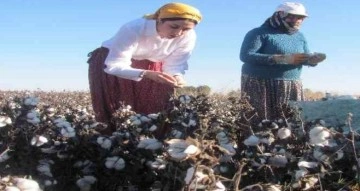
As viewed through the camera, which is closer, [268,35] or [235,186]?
[235,186]

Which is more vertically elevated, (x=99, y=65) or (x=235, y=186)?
(x=99, y=65)

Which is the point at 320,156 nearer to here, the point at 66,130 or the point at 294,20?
the point at 66,130

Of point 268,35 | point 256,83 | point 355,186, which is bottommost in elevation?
point 355,186

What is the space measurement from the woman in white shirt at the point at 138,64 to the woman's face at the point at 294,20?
1.01 metres

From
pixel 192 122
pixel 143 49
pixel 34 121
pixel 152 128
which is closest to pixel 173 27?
pixel 143 49

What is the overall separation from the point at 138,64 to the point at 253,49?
1.02m

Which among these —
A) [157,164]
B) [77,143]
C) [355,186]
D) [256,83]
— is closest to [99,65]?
[77,143]

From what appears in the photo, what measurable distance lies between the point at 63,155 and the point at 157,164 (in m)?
0.70

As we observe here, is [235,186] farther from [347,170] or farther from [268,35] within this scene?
[268,35]

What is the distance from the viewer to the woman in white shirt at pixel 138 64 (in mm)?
3496

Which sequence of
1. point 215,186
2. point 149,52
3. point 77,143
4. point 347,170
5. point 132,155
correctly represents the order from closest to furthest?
point 215,186 < point 347,170 < point 132,155 < point 77,143 < point 149,52

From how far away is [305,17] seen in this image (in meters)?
4.52

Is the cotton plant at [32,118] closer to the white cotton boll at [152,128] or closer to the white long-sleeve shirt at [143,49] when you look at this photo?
the white cotton boll at [152,128]

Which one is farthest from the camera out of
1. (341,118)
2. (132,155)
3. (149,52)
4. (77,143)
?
(149,52)
